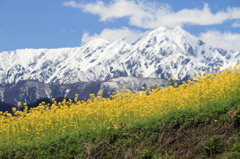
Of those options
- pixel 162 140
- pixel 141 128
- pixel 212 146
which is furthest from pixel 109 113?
pixel 212 146

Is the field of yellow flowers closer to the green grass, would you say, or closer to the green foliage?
the green grass

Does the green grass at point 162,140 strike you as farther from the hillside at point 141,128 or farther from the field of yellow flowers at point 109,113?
the field of yellow flowers at point 109,113

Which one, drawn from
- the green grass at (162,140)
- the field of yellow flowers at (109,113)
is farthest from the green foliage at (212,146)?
the field of yellow flowers at (109,113)

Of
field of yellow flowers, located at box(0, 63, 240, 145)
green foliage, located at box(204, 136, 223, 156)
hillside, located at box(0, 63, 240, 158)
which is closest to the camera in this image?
green foliage, located at box(204, 136, 223, 156)

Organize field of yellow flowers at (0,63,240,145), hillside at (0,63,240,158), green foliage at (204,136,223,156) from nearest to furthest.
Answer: green foliage at (204,136,223,156)
hillside at (0,63,240,158)
field of yellow flowers at (0,63,240,145)

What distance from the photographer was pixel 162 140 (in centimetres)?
961

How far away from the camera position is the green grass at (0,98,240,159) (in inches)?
331

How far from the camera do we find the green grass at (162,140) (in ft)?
27.6

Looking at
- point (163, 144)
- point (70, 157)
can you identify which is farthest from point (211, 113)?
point (70, 157)

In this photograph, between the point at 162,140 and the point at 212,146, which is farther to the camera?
the point at 162,140

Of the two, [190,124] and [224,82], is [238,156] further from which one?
[224,82]

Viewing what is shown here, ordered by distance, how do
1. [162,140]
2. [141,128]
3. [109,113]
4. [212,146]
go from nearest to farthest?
[212,146]
[162,140]
[141,128]
[109,113]

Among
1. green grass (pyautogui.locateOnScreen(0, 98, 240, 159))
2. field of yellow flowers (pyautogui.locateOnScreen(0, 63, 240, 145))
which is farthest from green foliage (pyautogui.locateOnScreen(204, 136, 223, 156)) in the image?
field of yellow flowers (pyautogui.locateOnScreen(0, 63, 240, 145))

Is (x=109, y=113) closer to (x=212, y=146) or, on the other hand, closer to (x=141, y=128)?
(x=141, y=128)
